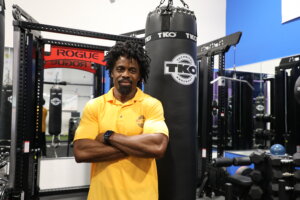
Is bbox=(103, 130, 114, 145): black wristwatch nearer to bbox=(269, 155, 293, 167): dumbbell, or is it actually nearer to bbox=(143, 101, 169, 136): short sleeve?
bbox=(143, 101, 169, 136): short sleeve

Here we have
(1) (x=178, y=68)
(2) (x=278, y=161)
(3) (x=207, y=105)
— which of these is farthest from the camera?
(3) (x=207, y=105)

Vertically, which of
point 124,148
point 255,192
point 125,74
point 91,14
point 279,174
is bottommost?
point 255,192

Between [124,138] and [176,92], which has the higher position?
[176,92]

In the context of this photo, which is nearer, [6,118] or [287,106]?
[6,118]

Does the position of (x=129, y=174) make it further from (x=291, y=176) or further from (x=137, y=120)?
(x=291, y=176)

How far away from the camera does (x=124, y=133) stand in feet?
5.23

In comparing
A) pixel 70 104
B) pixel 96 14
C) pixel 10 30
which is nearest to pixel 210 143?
pixel 96 14

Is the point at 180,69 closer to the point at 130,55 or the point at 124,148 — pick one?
the point at 130,55

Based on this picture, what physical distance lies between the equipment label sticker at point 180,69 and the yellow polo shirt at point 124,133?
9.0 inches

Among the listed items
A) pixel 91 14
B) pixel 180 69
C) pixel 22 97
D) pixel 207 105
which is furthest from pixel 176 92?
pixel 91 14

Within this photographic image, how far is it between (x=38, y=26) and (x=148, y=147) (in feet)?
6.06

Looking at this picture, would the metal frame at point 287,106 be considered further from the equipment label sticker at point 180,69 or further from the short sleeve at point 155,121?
the short sleeve at point 155,121

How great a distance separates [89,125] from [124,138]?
259 mm

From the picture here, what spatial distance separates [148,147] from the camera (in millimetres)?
1493
